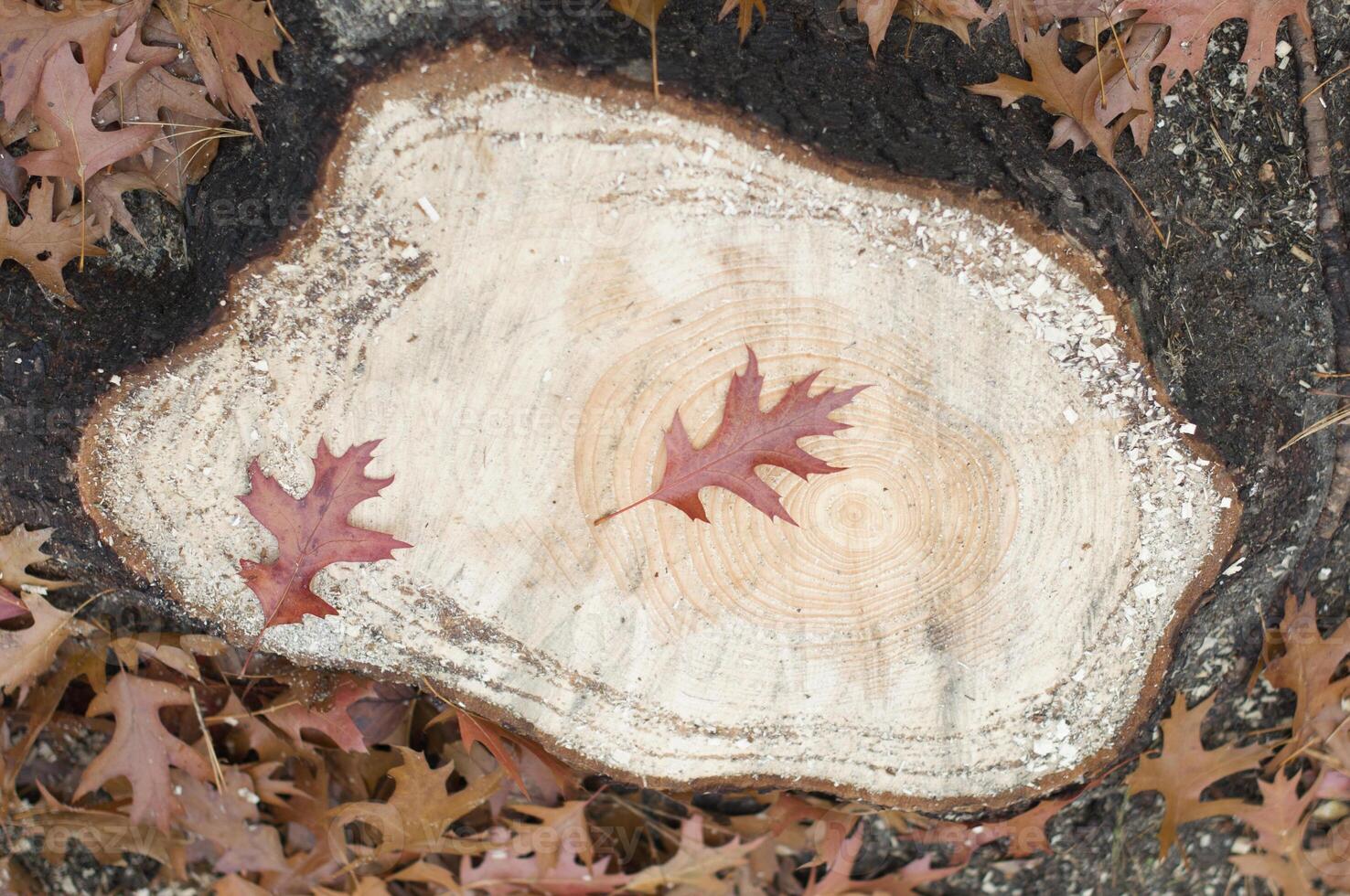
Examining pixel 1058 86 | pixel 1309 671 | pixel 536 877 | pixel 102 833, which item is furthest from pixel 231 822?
pixel 1309 671

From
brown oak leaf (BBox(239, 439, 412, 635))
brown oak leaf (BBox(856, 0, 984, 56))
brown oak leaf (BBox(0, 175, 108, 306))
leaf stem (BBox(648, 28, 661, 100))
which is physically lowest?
brown oak leaf (BBox(239, 439, 412, 635))

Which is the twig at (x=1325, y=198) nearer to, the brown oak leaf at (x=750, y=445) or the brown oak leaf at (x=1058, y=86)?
the brown oak leaf at (x=1058, y=86)

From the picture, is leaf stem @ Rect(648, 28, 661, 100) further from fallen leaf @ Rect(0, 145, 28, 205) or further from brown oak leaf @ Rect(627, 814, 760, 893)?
brown oak leaf @ Rect(627, 814, 760, 893)

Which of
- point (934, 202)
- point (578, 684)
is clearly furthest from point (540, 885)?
point (934, 202)

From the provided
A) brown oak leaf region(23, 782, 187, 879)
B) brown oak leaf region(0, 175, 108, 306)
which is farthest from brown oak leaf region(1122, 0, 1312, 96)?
brown oak leaf region(23, 782, 187, 879)

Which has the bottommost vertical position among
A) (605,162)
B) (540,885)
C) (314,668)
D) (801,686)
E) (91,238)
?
(540,885)

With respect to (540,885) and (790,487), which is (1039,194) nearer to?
(790,487)

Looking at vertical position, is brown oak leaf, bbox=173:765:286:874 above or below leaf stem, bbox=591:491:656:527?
below
